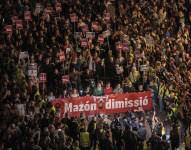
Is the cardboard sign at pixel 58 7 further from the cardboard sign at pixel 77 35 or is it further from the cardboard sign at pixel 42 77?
the cardboard sign at pixel 42 77

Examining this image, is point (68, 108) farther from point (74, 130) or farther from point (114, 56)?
point (114, 56)

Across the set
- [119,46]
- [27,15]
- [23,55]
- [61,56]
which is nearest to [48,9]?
[27,15]

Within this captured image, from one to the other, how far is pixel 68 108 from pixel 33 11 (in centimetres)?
557

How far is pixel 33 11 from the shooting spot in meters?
25.3

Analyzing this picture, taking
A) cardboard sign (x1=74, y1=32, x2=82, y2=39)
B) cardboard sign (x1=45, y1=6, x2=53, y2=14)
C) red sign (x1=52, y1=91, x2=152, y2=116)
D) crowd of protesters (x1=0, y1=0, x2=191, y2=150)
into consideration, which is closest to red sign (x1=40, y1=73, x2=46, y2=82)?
crowd of protesters (x1=0, y1=0, x2=191, y2=150)

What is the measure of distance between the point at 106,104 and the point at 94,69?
81.2 inches

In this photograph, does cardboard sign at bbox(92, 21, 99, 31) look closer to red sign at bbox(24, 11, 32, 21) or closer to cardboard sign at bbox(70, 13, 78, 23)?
cardboard sign at bbox(70, 13, 78, 23)

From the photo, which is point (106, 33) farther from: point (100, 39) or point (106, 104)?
point (106, 104)

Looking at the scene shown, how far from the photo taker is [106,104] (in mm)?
21797

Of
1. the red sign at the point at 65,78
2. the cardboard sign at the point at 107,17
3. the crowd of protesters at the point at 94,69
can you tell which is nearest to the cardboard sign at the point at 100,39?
the crowd of protesters at the point at 94,69

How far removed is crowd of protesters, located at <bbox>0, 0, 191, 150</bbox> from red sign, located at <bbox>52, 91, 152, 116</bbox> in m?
0.26

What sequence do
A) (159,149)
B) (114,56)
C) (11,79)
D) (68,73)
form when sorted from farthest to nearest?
(114,56), (68,73), (11,79), (159,149)

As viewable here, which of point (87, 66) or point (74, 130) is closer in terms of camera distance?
point (74, 130)

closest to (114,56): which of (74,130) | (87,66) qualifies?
(87,66)
